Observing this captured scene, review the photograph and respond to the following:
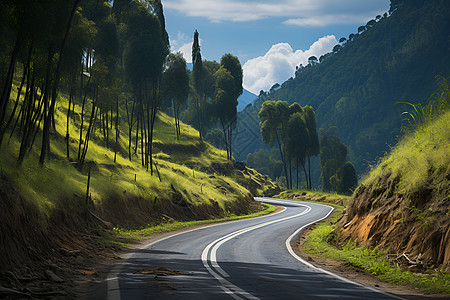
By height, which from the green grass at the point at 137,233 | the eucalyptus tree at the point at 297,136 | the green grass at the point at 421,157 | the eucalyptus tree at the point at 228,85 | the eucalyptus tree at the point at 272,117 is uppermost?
the eucalyptus tree at the point at 228,85

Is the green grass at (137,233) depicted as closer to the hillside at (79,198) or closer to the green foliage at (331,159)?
the hillside at (79,198)

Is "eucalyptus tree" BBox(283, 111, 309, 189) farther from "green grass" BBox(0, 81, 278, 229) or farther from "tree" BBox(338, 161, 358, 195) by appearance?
"green grass" BBox(0, 81, 278, 229)

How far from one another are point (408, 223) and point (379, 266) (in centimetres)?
162

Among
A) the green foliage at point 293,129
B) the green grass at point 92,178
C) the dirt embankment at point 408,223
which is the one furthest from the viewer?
the green foliage at point 293,129

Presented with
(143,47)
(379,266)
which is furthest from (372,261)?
(143,47)

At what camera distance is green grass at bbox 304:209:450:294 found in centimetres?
851

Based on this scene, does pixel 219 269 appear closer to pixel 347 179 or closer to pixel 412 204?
pixel 412 204

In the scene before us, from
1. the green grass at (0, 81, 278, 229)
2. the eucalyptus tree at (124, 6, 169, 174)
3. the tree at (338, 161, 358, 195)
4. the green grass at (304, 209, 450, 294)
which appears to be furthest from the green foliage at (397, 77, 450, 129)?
the tree at (338, 161, 358, 195)

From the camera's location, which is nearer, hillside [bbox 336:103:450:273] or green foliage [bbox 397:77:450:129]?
hillside [bbox 336:103:450:273]

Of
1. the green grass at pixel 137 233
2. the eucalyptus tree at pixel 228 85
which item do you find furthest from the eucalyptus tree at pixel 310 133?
the green grass at pixel 137 233

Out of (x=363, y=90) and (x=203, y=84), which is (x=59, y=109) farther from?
(x=363, y=90)

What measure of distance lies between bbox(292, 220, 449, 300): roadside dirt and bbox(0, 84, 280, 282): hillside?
835 cm

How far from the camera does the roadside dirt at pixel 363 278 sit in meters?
7.95

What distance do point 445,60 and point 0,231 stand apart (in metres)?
209
